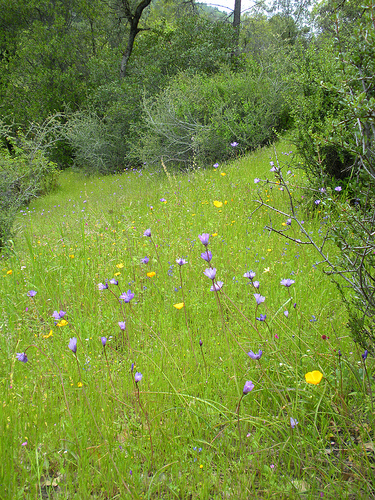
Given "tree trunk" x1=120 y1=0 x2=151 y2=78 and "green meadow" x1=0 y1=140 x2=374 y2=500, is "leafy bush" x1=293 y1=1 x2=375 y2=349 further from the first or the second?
"tree trunk" x1=120 y1=0 x2=151 y2=78

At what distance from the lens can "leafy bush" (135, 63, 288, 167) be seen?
8297 millimetres

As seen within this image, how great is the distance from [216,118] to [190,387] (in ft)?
25.6

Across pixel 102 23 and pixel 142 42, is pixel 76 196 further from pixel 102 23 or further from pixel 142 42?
pixel 102 23

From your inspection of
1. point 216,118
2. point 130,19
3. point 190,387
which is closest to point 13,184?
point 216,118

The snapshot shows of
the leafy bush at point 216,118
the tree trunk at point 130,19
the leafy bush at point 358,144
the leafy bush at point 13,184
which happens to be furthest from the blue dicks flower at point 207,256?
the tree trunk at point 130,19

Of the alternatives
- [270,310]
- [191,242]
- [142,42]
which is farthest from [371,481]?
[142,42]

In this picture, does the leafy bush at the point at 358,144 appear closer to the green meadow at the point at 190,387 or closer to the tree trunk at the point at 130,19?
the green meadow at the point at 190,387

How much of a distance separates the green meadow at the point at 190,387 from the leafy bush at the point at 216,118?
5.76 m

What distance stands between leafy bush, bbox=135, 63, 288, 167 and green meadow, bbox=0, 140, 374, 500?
227 inches

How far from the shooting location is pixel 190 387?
1.57 m

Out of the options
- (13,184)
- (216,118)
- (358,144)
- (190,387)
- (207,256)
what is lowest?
(13,184)

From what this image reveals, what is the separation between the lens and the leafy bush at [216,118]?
8.30 metres

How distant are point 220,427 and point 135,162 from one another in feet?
39.0

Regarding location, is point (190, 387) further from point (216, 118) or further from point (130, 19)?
point (130, 19)
